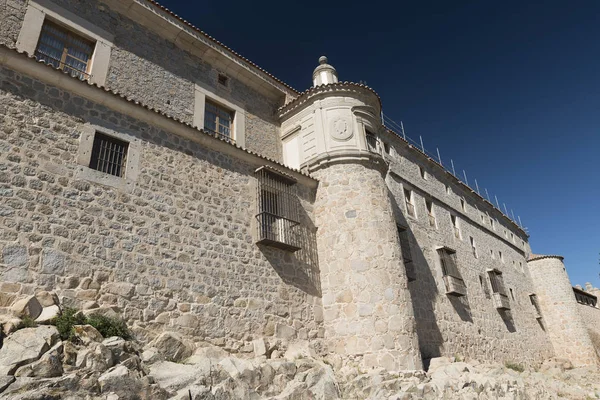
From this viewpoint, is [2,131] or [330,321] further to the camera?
[330,321]

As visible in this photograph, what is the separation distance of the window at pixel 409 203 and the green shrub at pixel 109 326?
11.9m

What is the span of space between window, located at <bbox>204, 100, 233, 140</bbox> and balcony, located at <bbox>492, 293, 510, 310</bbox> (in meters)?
14.1

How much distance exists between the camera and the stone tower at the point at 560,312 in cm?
2375

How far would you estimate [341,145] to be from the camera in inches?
486

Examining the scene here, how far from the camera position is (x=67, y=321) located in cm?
611

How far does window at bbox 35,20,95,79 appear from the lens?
31.1ft

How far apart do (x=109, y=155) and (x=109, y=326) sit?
3278 mm

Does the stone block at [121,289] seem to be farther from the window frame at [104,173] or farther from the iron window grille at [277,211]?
the iron window grille at [277,211]

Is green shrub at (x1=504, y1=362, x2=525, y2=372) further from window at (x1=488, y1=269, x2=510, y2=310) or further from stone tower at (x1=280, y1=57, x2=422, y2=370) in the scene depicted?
stone tower at (x1=280, y1=57, x2=422, y2=370)

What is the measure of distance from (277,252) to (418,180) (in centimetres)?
1013

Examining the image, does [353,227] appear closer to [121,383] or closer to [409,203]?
[409,203]

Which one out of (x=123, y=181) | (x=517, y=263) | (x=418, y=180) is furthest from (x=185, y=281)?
(x=517, y=263)

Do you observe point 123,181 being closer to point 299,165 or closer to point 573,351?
point 299,165

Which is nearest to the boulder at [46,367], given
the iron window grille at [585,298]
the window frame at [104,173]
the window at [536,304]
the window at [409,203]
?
the window frame at [104,173]
